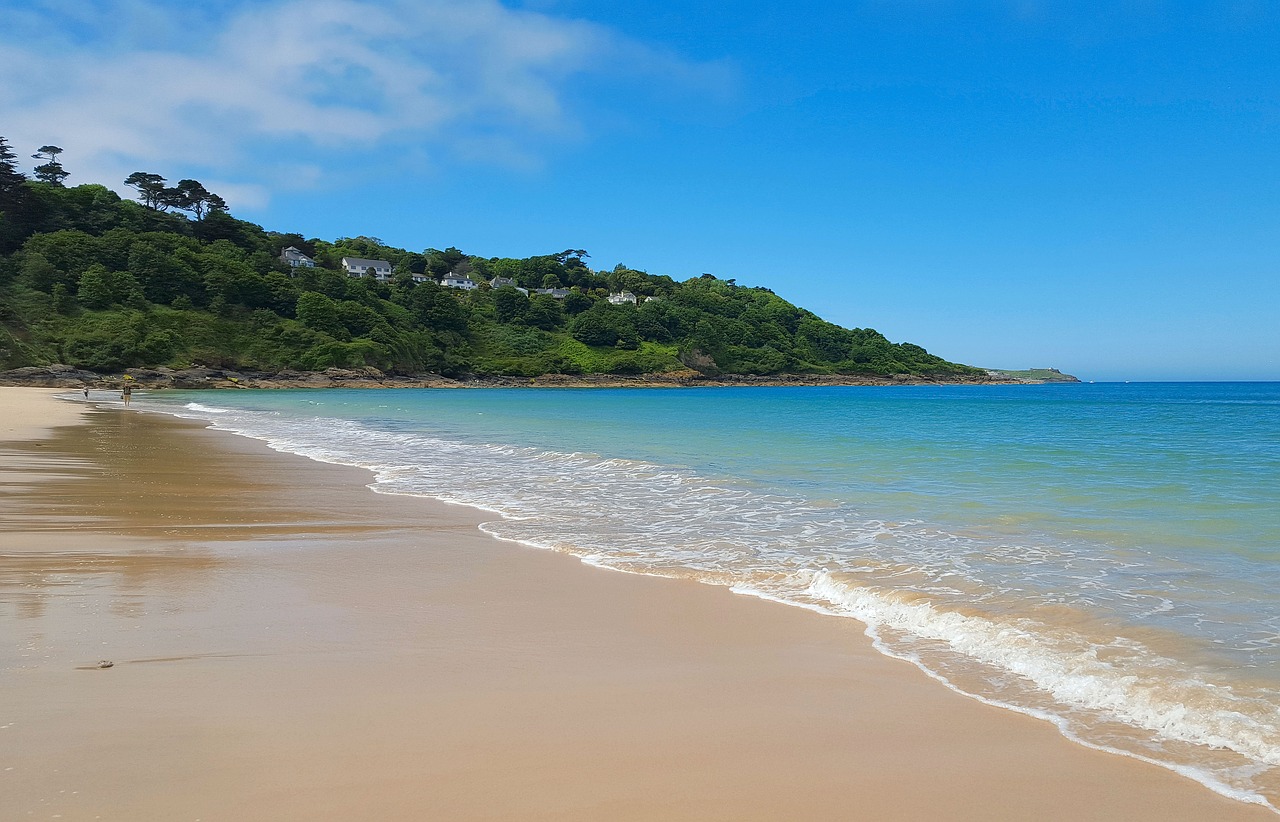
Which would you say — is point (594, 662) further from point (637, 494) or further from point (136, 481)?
point (136, 481)

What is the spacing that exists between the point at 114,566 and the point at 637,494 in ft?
23.8

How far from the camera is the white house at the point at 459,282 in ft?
519

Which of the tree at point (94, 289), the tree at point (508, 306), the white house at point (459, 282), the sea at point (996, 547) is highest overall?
the white house at point (459, 282)

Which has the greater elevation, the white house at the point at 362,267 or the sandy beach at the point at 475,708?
the white house at the point at 362,267

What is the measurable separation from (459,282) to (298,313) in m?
65.2

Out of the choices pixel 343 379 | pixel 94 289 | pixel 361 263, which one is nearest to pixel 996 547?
pixel 343 379

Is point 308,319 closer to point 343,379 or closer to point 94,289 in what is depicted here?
point 343,379

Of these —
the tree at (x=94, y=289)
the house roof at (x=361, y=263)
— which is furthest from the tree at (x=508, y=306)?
the tree at (x=94, y=289)

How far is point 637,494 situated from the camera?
12195mm

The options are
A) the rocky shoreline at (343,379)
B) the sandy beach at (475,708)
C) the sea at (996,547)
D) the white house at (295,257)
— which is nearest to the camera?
the sandy beach at (475,708)

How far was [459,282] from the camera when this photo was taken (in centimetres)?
16212

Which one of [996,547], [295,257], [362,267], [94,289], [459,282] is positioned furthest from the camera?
[459,282]

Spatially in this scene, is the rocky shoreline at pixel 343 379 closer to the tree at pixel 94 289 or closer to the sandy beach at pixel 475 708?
the tree at pixel 94 289

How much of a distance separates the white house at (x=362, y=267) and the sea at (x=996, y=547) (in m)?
136
